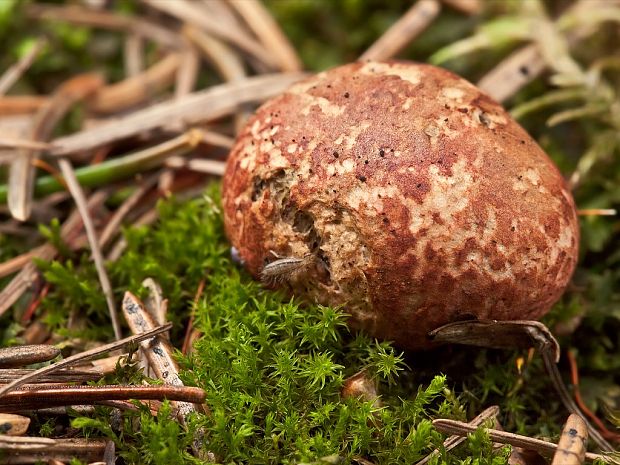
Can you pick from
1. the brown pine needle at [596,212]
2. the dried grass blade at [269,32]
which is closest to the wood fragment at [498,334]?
the brown pine needle at [596,212]

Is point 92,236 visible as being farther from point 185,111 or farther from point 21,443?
point 21,443

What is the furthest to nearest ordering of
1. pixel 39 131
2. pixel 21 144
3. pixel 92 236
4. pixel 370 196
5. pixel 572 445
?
pixel 39 131, pixel 21 144, pixel 92 236, pixel 370 196, pixel 572 445

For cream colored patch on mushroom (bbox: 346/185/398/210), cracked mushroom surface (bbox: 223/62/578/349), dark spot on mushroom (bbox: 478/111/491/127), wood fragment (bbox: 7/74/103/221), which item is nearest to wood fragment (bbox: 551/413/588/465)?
cracked mushroom surface (bbox: 223/62/578/349)

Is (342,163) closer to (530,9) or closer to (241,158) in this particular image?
(241,158)

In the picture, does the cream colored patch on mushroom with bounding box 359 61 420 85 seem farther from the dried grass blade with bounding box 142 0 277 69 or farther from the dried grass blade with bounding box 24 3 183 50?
the dried grass blade with bounding box 24 3 183 50

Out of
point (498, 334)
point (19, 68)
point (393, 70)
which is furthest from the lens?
point (19, 68)

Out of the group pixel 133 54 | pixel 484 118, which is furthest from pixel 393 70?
pixel 133 54
